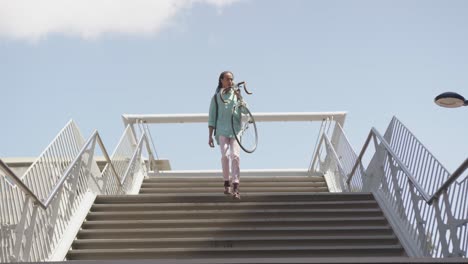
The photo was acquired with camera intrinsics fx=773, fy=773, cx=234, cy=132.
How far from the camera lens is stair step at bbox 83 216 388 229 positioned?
8359 mm

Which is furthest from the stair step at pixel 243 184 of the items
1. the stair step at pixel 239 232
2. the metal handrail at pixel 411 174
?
the stair step at pixel 239 232

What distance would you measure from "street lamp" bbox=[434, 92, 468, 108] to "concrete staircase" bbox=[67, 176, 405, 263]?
1511 millimetres

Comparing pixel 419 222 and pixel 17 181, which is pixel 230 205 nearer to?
pixel 419 222

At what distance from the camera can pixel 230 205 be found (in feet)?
29.2

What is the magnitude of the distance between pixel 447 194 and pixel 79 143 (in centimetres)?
478

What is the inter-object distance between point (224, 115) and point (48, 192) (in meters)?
2.47

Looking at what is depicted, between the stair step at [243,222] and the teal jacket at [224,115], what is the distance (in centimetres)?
141

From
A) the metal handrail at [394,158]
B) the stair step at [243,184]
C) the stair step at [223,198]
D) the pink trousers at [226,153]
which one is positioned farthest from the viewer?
the stair step at [243,184]

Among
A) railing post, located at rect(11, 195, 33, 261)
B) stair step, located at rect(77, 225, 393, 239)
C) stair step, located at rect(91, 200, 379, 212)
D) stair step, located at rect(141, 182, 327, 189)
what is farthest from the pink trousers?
railing post, located at rect(11, 195, 33, 261)

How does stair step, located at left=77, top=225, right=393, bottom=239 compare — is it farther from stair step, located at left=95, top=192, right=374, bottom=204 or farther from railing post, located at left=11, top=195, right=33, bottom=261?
railing post, located at left=11, top=195, right=33, bottom=261

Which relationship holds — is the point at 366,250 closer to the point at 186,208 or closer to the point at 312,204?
the point at 312,204

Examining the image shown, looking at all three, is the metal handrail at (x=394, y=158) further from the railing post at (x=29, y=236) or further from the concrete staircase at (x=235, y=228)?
the railing post at (x=29, y=236)

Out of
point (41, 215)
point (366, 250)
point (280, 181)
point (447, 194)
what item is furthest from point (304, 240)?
point (280, 181)

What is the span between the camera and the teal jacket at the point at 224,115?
9.48 metres
